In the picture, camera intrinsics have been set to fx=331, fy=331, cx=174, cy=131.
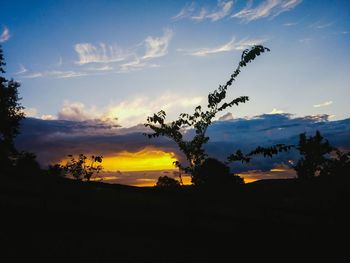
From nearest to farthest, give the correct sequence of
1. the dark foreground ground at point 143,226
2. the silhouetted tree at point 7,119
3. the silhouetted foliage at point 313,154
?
the dark foreground ground at point 143,226
the silhouetted tree at point 7,119
the silhouetted foliage at point 313,154

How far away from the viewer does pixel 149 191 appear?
6754mm

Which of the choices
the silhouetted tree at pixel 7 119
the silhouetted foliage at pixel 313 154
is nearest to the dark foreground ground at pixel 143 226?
the silhouetted tree at pixel 7 119

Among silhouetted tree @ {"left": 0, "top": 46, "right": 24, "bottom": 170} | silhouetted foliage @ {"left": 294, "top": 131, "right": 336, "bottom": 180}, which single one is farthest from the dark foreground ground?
silhouetted foliage @ {"left": 294, "top": 131, "right": 336, "bottom": 180}

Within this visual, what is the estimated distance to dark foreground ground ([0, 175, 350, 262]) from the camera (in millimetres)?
4973

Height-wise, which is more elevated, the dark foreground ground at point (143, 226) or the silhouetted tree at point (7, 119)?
the silhouetted tree at point (7, 119)

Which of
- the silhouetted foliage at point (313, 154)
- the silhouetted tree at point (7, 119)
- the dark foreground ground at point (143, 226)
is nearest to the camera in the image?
the dark foreground ground at point (143, 226)

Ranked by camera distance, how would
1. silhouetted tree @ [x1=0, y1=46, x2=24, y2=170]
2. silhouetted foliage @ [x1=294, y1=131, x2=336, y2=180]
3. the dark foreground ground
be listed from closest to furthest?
the dark foreground ground, silhouetted tree @ [x1=0, y1=46, x2=24, y2=170], silhouetted foliage @ [x1=294, y1=131, x2=336, y2=180]

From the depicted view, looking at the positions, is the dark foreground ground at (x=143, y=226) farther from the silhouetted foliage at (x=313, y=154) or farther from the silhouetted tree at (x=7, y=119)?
the silhouetted foliage at (x=313, y=154)

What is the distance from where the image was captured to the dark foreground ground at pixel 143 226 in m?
4.97

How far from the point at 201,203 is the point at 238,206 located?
0.83 metres

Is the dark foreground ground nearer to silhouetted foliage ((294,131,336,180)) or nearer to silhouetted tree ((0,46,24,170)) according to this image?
silhouetted tree ((0,46,24,170))

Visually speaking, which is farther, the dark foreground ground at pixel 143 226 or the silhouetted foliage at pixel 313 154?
the silhouetted foliage at pixel 313 154

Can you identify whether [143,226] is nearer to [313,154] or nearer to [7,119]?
[7,119]

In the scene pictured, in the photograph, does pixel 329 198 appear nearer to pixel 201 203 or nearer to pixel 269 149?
pixel 201 203
